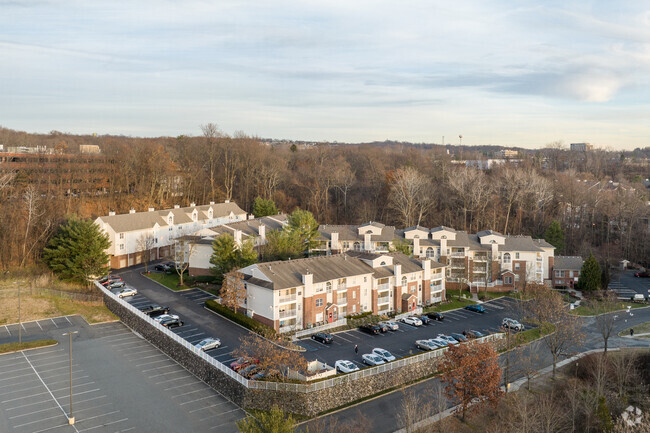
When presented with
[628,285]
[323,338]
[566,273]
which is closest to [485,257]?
[566,273]

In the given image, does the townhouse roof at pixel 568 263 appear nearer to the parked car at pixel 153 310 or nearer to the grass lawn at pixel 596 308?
the grass lawn at pixel 596 308

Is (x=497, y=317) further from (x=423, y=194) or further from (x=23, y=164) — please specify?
(x=23, y=164)

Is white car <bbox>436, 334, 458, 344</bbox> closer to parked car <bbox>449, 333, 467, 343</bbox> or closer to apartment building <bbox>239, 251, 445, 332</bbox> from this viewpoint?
parked car <bbox>449, 333, 467, 343</bbox>

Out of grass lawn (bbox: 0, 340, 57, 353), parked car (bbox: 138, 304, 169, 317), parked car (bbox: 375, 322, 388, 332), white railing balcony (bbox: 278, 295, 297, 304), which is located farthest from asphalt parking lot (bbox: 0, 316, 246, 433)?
parked car (bbox: 375, 322, 388, 332)

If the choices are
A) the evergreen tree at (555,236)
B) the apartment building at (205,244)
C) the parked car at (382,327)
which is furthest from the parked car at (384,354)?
the evergreen tree at (555,236)

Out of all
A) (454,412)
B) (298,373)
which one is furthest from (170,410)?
(454,412)
